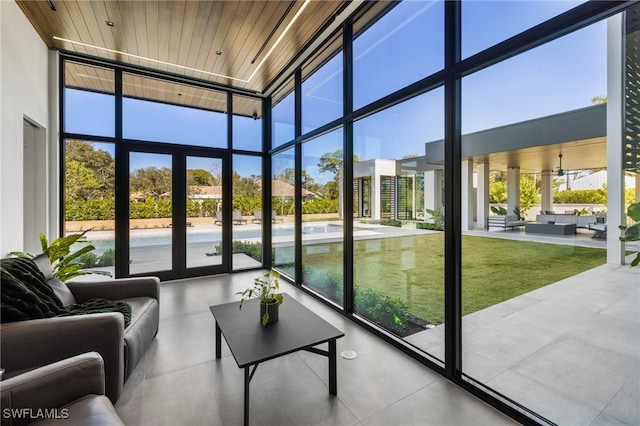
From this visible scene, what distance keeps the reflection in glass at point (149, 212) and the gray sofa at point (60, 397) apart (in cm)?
385

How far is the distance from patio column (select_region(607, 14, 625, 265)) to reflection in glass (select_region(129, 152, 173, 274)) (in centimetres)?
557

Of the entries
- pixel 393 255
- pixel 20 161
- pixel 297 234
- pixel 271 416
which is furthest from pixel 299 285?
pixel 20 161

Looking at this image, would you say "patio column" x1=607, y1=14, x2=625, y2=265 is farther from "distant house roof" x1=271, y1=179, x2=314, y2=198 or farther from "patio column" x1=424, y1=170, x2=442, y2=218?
"distant house roof" x1=271, y1=179, x2=314, y2=198

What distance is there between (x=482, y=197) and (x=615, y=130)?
2.91ft

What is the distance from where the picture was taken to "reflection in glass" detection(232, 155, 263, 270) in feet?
18.5

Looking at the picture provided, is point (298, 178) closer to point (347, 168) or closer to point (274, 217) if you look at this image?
point (274, 217)

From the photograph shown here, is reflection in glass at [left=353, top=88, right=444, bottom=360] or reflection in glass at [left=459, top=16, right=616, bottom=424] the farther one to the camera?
reflection in glass at [left=353, top=88, right=444, bottom=360]

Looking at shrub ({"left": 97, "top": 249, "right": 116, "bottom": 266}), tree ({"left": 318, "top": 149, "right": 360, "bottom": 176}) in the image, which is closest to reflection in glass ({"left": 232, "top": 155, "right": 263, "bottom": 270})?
shrub ({"left": 97, "top": 249, "right": 116, "bottom": 266})

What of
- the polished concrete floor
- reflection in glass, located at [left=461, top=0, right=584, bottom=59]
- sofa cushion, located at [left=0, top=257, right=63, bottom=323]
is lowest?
the polished concrete floor

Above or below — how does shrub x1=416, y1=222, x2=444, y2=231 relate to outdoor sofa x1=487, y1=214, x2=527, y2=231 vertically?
below

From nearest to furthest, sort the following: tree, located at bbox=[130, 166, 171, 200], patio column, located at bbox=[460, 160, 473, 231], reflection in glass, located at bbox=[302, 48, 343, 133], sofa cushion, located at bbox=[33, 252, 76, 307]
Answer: patio column, located at bbox=[460, 160, 473, 231] → sofa cushion, located at bbox=[33, 252, 76, 307] → reflection in glass, located at bbox=[302, 48, 343, 133] → tree, located at bbox=[130, 166, 171, 200]

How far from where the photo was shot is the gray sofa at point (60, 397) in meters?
1.24

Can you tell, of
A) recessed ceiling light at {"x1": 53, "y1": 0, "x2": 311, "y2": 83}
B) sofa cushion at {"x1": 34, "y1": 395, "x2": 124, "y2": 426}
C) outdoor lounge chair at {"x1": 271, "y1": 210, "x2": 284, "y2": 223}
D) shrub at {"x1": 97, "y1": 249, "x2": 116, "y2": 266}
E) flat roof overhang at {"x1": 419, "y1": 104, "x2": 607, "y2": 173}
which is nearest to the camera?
sofa cushion at {"x1": 34, "y1": 395, "x2": 124, "y2": 426}

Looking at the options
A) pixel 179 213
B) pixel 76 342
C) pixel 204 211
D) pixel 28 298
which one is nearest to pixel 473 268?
pixel 76 342
